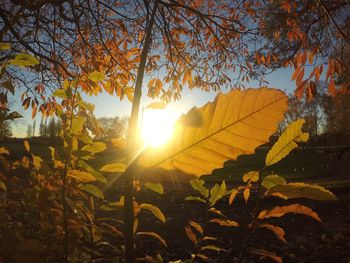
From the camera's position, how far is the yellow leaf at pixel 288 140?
0.52 metres

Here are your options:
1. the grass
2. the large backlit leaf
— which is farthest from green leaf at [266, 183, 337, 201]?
the grass

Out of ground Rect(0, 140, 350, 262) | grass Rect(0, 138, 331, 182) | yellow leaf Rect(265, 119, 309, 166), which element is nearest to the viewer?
yellow leaf Rect(265, 119, 309, 166)

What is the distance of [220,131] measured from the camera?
0.46m

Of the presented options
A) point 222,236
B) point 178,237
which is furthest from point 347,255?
point 178,237

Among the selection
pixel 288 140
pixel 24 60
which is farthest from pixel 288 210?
pixel 24 60

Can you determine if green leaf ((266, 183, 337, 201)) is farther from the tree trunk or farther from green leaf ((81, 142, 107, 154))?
green leaf ((81, 142, 107, 154))

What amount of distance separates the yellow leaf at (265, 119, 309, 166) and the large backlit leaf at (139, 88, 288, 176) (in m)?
0.10

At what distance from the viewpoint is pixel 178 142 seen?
1.52 ft

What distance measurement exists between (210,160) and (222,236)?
15.8 feet

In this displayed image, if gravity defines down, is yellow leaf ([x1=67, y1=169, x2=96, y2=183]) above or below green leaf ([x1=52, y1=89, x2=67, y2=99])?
below

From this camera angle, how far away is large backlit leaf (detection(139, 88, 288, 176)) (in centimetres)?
44

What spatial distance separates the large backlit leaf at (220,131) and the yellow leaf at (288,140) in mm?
96

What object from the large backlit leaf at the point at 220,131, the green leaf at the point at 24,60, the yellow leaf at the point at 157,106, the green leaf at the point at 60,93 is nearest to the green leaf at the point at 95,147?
the green leaf at the point at 60,93

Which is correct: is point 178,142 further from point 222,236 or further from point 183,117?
point 222,236
